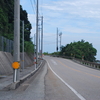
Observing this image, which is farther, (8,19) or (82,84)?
(8,19)

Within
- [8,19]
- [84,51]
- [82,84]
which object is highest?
[8,19]

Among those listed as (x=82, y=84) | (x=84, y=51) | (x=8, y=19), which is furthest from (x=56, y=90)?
(x=84, y=51)

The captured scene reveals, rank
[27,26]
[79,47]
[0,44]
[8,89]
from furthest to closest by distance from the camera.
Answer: [79,47], [27,26], [0,44], [8,89]

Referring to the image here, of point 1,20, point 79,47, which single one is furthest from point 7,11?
point 79,47

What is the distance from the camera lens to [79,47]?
92938mm

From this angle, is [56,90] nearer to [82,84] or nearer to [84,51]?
[82,84]

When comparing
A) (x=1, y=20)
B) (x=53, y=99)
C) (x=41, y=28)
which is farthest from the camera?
(x=41, y=28)

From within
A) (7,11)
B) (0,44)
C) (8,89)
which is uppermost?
(7,11)

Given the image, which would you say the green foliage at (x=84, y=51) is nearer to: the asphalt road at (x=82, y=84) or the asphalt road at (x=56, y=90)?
the asphalt road at (x=82, y=84)

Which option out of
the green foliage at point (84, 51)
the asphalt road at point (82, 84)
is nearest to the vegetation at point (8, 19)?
the asphalt road at point (82, 84)

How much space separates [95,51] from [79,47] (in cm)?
758

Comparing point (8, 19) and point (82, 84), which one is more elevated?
point (8, 19)

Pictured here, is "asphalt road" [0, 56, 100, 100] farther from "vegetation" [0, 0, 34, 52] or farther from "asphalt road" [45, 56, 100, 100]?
"vegetation" [0, 0, 34, 52]

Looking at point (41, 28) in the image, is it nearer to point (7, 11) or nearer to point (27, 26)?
point (27, 26)
